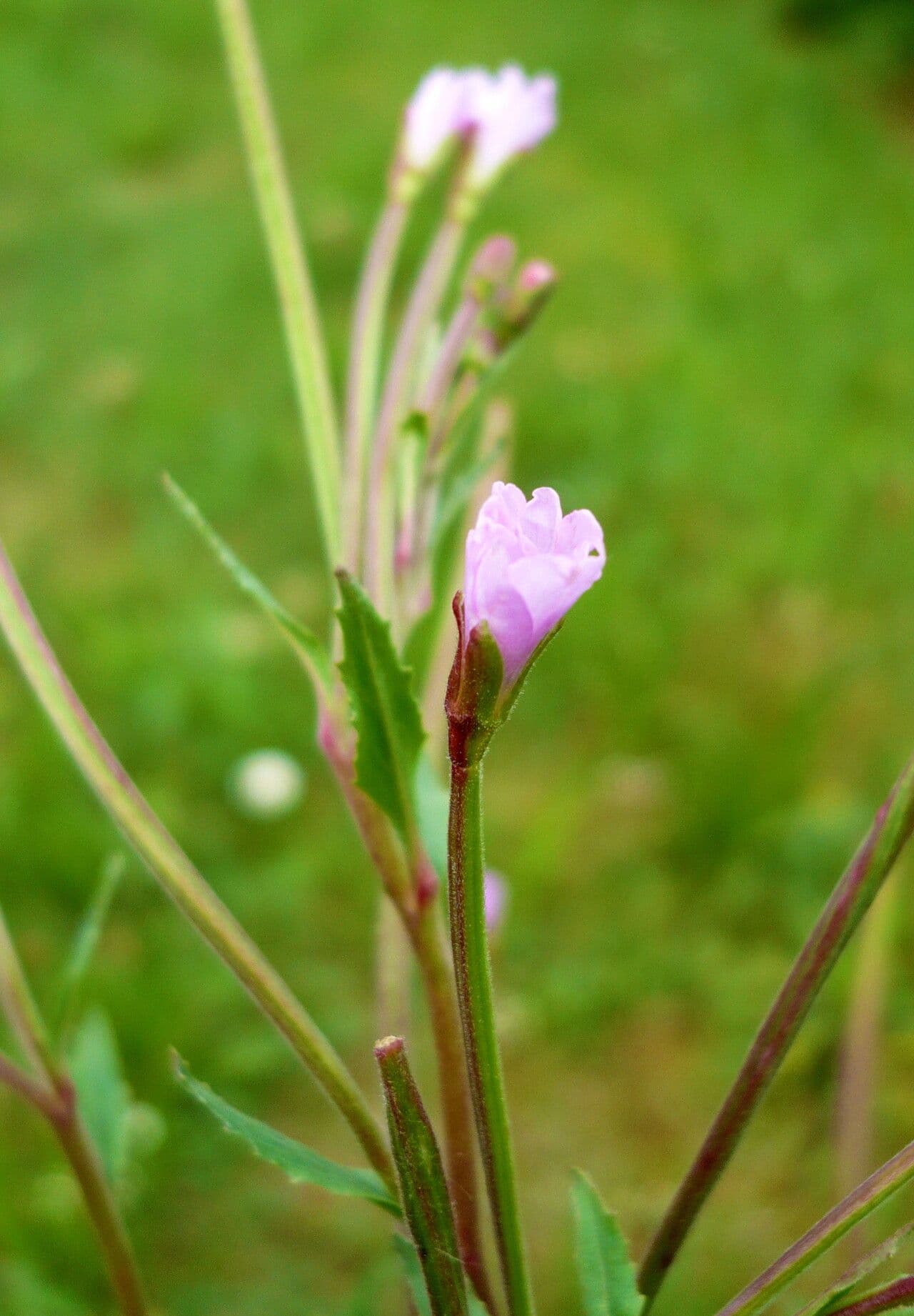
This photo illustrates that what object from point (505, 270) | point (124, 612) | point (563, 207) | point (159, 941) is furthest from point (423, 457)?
point (563, 207)

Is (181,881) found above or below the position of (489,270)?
below

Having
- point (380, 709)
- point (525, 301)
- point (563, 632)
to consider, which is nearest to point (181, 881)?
→ point (380, 709)

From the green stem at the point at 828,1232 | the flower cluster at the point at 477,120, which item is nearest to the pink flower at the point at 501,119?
the flower cluster at the point at 477,120

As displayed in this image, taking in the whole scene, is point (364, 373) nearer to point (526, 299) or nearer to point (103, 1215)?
point (526, 299)

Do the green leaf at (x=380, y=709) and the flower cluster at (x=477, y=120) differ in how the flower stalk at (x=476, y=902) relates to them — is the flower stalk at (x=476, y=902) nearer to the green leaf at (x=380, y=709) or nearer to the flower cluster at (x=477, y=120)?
the green leaf at (x=380, y=709)

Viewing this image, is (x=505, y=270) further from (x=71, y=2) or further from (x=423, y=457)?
(x=71, y=2)

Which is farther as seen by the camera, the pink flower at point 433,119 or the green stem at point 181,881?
the pink flower at point 433,119
